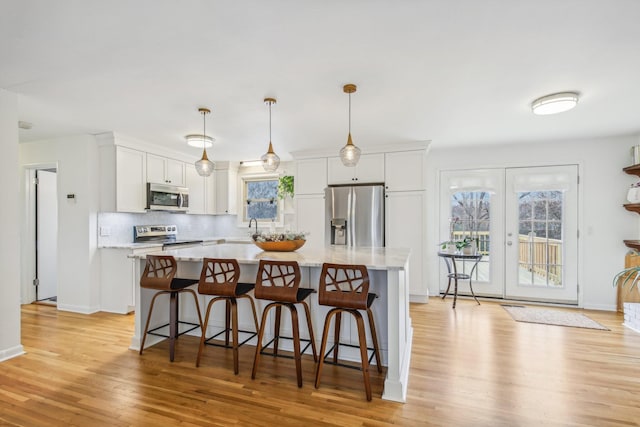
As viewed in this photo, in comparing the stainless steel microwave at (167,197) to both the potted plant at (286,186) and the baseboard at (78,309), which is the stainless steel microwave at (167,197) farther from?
the potted plant at (286,186)

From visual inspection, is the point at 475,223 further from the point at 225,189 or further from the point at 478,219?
the point at 225,189

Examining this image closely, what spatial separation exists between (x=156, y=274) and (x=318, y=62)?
219cm

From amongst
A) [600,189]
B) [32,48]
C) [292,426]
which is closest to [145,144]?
[32,48]

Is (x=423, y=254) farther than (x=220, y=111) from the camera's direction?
Yes

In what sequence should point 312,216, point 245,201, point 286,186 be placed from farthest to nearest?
point 245,201 → point 286,186 → point 312,216

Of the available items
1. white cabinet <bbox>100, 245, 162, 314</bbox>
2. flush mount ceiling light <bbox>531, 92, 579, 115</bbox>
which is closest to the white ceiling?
flush mount ceiling light <bbox>531, 92, 579, 115</bbox>

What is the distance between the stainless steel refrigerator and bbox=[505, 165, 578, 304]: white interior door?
1.96 m

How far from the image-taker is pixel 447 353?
9.69 feet

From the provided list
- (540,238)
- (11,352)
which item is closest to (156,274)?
(11,352)

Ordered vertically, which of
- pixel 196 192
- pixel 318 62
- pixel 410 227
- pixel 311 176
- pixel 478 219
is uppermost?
pixel 318 62

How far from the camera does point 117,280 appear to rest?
423 centimetres

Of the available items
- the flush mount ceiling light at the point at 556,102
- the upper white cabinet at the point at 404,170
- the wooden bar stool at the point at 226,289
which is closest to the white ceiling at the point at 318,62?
the flush mount ceiling light at the point at 556,102

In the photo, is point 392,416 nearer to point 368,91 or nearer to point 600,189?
point 368,91

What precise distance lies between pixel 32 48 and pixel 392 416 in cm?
327
